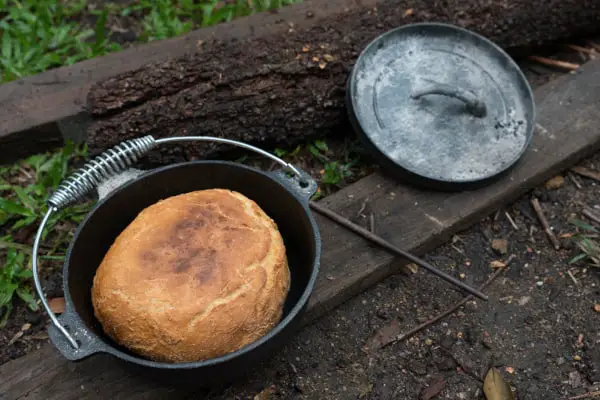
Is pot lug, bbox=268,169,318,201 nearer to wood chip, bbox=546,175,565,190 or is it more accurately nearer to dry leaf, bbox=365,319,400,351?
dry leaf, bbox=365,319,400,351

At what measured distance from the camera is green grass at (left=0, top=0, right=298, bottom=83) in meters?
3.10

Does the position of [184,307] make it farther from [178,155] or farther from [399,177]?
[399,177]

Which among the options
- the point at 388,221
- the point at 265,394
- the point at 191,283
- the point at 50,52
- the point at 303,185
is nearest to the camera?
the point at 191,283

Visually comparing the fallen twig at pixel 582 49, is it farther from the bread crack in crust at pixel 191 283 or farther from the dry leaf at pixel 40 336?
the dry leaf at pixel 40 336

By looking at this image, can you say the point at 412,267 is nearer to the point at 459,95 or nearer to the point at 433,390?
the point at 433,390

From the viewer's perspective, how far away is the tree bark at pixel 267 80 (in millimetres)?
2420

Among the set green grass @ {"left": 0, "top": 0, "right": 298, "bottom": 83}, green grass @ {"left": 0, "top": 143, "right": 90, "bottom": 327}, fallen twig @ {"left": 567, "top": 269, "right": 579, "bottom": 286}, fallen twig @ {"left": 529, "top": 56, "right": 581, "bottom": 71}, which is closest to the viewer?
green grass @ {"left": 0, "top": 143, "right": 90, "bottom": 327}

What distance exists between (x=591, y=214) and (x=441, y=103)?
33.4 inches

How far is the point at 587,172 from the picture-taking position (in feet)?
9.26

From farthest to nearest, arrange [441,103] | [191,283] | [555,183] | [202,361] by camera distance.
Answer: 1. [555,183]
2. [441,103]
3. [191,283]
4. [202,361]

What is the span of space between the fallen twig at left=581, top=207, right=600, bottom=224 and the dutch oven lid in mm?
444

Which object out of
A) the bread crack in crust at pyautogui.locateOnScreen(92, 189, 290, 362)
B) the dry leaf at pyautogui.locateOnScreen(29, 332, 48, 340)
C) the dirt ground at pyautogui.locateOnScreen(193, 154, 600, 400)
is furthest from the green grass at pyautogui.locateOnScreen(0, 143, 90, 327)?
the dirt ground at pyautogui.locateOnScreen(193, 154, 600, 400)

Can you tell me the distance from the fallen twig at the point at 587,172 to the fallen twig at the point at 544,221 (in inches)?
11.9

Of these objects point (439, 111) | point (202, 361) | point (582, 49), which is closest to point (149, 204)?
point (202, 361)
